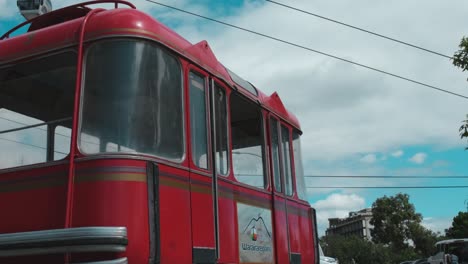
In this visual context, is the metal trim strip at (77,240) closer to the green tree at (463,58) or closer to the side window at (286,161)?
the side window at (286,161)

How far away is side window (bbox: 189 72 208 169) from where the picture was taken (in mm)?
5344

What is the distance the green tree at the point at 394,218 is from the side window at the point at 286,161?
68.9 meters

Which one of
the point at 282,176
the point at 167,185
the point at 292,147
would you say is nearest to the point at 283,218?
the point at 282,176

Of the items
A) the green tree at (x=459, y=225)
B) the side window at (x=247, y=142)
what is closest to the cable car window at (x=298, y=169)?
the side window at (x=247, y=142)

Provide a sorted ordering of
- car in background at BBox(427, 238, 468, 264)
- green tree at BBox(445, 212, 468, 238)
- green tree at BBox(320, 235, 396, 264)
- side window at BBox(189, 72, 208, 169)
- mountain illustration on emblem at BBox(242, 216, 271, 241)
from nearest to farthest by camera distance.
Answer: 1. side window at BBox(189, 72, 208, 169)
2. mountain illustration on emblem at BBox(242, 216, 271, 241)
3. car in background at BBox(427, 238, 468, 264)
4. green tree at BBox(445, 212, 468, 238)
5. green tree at BBox(320, 235, 396, 264)

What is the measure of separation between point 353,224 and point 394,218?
76111mm

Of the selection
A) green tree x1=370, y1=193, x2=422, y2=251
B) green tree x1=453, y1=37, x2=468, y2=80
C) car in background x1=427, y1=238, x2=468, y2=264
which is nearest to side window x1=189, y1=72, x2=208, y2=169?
green tree x1=453, y1=37, x2=468, y2=80

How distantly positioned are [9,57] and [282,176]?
3.85 m

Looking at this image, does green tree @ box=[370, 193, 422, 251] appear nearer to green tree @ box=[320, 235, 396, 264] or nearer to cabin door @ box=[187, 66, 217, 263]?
green tree @ box=[320, 235, 396, 264]

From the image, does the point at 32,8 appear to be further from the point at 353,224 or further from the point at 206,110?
the point at 353,224

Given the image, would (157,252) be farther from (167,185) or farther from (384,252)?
(384,252)

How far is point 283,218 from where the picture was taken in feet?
24.2

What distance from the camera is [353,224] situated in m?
148

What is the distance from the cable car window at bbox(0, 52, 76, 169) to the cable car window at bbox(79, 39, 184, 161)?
0.26 metres
